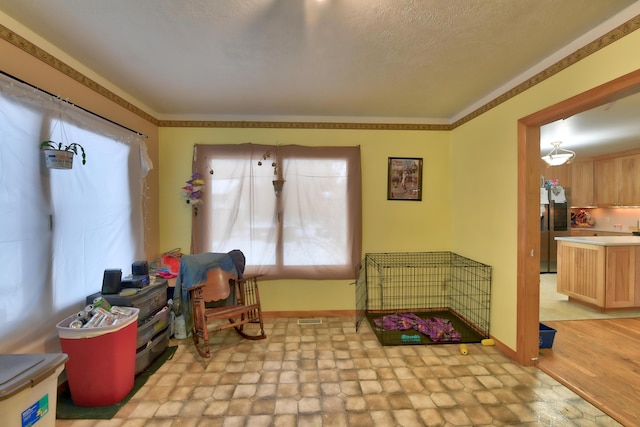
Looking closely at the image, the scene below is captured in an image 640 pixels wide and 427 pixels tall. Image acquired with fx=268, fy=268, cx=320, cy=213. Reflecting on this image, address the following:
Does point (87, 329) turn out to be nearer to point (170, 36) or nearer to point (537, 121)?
point (170, 36)

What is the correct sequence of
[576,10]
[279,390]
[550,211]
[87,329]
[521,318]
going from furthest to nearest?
[550,211] < [521,318] < [279,390] < [87,329] < [576,10]

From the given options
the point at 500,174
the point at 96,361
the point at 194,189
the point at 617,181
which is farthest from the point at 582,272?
the point at 96,361

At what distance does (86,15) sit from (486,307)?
3.81 metres

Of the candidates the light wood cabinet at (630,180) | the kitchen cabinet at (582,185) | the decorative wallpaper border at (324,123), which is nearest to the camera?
the decorative wallpaper border at (324,123)

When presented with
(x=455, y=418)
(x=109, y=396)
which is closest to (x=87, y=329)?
(x=109, y=396)

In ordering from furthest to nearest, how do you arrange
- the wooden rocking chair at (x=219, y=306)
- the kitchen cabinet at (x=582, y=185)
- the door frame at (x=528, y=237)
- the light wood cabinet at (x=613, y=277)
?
the kitchen cabinet at (x=582, y=185), the light wood cabinet at (x=613, y=277), the wooden rocking chair at (x=219, y=306), the door frame at (x=528, y=237)

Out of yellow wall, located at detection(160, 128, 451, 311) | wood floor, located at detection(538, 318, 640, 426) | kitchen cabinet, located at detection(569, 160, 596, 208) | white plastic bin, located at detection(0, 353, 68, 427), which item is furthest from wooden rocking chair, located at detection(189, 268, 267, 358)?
kitchen cabinet, located at detection(569, 160, 596, 208)

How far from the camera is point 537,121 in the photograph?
2084 mm

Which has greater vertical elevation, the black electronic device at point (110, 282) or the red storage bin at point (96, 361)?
the black electronic device at point (110, 282)

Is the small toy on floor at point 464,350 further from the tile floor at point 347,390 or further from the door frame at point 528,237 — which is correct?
the door frame at point 528,237

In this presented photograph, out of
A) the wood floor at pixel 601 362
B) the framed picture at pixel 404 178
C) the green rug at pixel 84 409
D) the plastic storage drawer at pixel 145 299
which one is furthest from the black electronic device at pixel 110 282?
the wood floor at pixel 601 362

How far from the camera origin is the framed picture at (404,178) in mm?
3256

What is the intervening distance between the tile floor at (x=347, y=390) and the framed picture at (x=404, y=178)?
1.67m

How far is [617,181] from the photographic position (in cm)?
476
